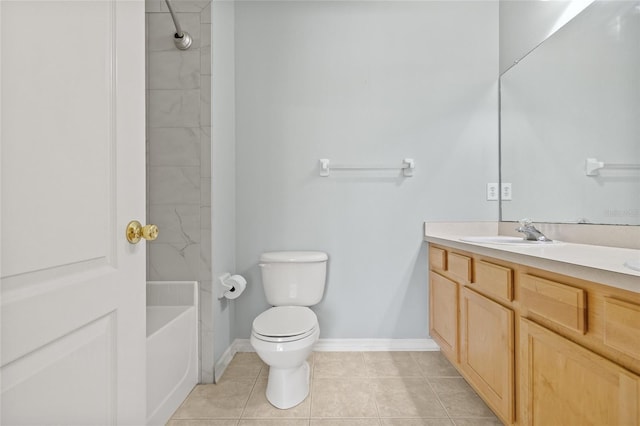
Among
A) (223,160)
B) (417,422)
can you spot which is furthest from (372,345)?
(223,160)

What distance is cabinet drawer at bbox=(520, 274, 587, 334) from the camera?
844 mm

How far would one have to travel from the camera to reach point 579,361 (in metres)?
0.85

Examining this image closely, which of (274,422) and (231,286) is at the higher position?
(231,286)

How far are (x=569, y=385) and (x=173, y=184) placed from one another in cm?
187

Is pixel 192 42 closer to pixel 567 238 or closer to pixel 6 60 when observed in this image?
pixel 6 60

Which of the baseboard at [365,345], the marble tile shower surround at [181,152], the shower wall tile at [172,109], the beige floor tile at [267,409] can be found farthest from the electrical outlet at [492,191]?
the shower wall tile at [172,109]

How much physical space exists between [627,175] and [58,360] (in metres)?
2.01

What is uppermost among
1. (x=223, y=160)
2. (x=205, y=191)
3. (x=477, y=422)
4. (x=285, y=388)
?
(x=223, y=160)

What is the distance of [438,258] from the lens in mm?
1900

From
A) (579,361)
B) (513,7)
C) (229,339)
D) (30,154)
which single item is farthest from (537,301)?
(513,7)

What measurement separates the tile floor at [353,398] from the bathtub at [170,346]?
0.09 m

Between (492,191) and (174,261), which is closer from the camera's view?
(174,261)

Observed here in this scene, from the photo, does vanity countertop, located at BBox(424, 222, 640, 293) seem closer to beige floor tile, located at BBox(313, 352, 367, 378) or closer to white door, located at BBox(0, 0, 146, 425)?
beige floor tile, located at BBox(313, 352, 367, 378)

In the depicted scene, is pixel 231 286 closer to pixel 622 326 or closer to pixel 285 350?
pixel 285 350
